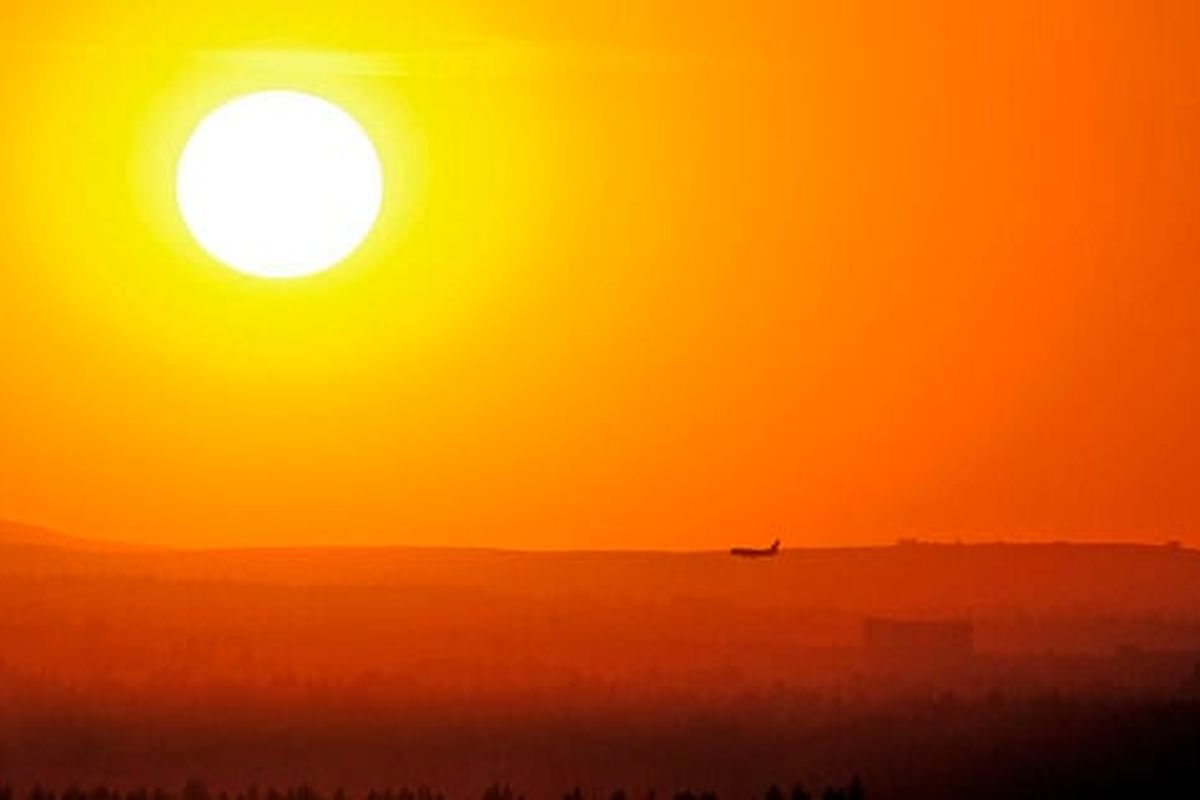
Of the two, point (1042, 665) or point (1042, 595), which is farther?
point (1042, 595)

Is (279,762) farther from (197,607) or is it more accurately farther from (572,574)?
(572,574)

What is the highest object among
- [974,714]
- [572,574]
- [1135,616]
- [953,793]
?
[572,574]

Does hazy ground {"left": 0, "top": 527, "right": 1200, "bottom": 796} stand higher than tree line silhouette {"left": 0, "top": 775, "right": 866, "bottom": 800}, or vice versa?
hazy ground {"left": 0, "top": 527, "right": 1200, "bottom": 796}

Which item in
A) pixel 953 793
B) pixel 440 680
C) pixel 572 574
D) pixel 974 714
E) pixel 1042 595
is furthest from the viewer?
pixel 572 574

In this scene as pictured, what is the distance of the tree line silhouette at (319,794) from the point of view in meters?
33.4

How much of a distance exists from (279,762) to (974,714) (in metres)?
7.78

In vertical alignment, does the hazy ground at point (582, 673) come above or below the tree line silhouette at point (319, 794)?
above

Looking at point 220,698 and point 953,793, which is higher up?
point 220,698

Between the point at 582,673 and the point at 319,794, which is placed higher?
the point at 582,673

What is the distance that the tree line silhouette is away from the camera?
109 feet

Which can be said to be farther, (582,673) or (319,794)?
(582,673)

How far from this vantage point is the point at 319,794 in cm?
3381

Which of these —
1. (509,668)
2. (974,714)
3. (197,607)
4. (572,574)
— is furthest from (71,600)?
(974,714)

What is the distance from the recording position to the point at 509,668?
45594mm
